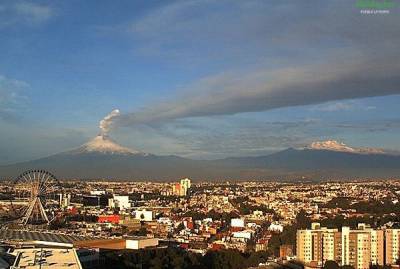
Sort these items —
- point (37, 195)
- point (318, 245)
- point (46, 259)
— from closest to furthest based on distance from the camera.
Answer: point (46, 259) < point (318, 245) < point (37, 195)

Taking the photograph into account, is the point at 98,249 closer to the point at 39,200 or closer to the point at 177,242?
the point at 177,242

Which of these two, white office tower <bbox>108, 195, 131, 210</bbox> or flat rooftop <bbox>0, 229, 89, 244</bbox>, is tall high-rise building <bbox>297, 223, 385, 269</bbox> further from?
white office tower <bbox>108, 195, 131, 210</bbox>

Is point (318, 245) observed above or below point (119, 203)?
below

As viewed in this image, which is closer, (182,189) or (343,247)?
(343,247)

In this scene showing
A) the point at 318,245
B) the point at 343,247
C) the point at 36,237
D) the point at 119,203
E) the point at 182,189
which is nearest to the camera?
the point at 343,247

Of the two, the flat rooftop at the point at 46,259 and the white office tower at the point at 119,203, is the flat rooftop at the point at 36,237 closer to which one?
the flat rooftop at the point at 46,259

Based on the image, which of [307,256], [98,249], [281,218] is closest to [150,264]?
[98,249]

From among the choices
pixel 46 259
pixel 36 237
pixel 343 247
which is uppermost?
pixel 46 259

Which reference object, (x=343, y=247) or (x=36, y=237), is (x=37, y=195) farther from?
(x=343, y=247)

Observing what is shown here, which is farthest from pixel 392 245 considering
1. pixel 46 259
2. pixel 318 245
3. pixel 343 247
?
pixel 46 259

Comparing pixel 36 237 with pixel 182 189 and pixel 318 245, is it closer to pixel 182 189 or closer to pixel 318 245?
pixel 318 245

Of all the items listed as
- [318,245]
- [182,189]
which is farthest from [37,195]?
[182,189]
